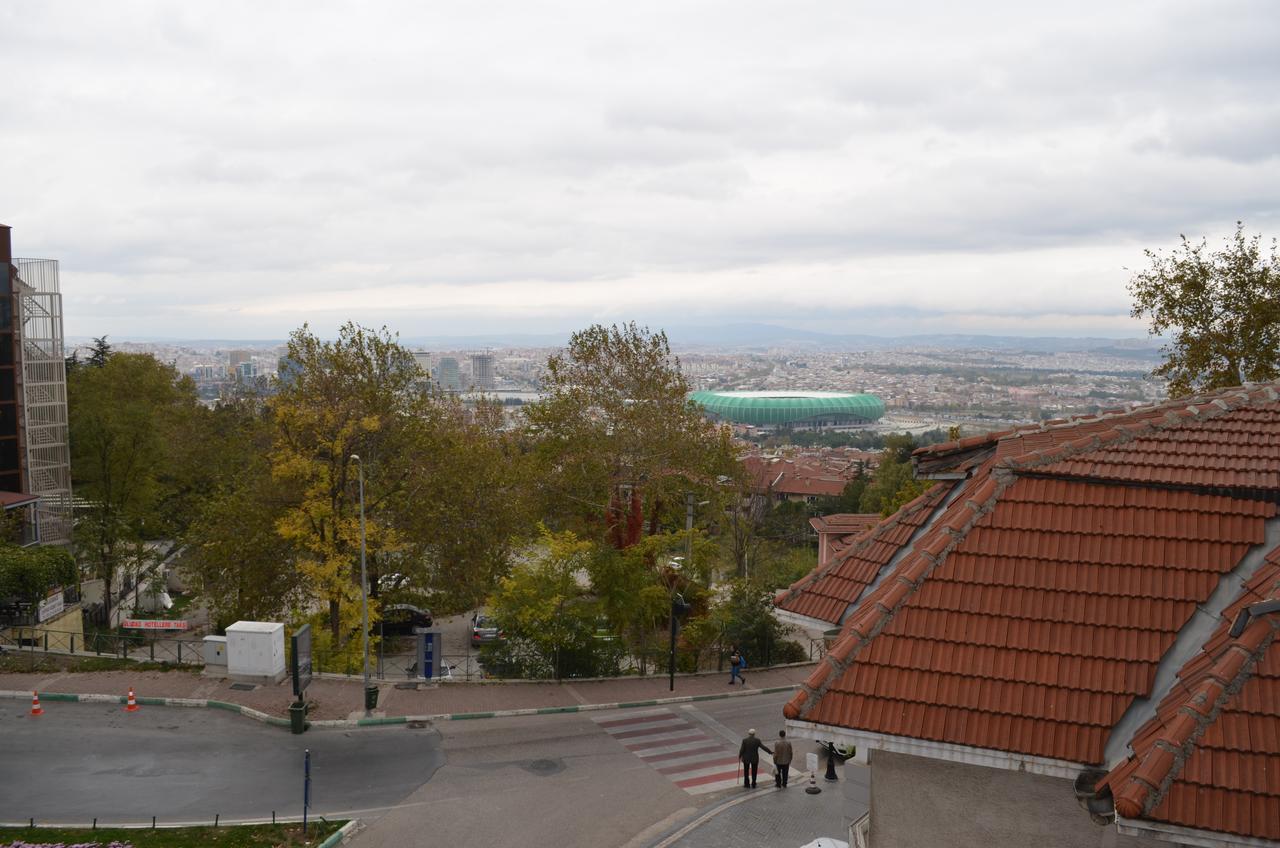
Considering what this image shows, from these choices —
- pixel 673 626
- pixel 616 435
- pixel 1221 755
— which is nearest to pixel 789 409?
pixel 616 435

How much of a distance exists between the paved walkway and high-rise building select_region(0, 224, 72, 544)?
55.3ft

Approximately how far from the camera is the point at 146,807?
52.3 ft

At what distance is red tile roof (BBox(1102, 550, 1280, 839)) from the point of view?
18.3 feet

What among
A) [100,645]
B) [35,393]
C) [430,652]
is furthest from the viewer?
[35,393]

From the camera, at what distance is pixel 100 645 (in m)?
29.1

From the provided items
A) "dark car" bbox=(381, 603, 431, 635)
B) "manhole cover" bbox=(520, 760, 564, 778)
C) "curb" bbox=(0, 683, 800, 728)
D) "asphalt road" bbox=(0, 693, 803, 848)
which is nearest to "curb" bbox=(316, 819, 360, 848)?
"asphalt road" bbox=(0, 693, 803, 848)

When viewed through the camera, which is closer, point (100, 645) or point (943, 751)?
point (943, 751)

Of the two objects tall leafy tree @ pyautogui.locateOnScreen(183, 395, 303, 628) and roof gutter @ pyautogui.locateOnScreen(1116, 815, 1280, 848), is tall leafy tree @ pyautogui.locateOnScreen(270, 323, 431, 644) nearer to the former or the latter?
tall leafy tree @ pyautogui.locateOnScreen(183, 395, 303, 628)

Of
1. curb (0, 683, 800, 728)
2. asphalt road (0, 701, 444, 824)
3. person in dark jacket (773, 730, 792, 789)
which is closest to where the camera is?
asphalt road (0, 701, 444, 824)

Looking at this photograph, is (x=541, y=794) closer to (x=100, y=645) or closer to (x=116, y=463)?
(x=100, y=645)

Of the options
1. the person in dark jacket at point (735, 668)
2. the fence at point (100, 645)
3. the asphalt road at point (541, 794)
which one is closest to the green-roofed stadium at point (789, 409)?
the fence at point (100, 645)

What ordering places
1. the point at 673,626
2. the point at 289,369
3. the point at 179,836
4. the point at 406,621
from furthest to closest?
the point at 406,621 < the point at 289,369 < the point at 673,626 < the point at 179,836

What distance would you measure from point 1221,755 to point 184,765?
1812 centimetres

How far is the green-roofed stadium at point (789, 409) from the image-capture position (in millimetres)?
190375
